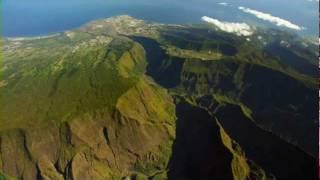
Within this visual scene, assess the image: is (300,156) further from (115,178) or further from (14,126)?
(14,126)

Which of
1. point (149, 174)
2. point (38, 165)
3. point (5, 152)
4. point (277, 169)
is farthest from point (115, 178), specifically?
point (277, 169)

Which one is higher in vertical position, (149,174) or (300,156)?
(300,156)

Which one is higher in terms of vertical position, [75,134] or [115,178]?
[75,134]

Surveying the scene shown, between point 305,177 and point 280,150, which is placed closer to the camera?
point 305,177

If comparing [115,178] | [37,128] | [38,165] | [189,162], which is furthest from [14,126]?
[189,162]

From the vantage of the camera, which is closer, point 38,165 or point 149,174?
point 38,165

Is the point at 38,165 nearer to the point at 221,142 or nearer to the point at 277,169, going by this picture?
the point at 221,142

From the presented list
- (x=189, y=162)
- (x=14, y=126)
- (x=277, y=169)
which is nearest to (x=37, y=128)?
(x=14, y=126)

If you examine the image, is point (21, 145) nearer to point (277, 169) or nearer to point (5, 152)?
point (5, 152)
